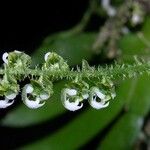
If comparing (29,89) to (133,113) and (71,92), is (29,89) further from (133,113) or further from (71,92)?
(133,113)

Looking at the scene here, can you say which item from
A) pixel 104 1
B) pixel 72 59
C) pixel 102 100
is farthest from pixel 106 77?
pixel 104 1

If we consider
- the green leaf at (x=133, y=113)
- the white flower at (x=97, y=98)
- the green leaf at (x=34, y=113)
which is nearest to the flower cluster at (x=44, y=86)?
the white flower at (x=97, y=98)

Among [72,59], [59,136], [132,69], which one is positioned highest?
[72,59]

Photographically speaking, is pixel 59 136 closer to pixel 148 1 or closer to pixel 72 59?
pixel 72 59

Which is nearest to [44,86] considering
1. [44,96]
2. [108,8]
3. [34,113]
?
[44,96]

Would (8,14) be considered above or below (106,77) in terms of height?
above

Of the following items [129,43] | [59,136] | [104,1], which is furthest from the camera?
[104,1]

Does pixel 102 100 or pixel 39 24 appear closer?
pixel 102 100

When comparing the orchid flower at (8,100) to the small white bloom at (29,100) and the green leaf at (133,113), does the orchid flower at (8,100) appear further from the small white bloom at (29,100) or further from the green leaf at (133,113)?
the green leaf at (133,113)
